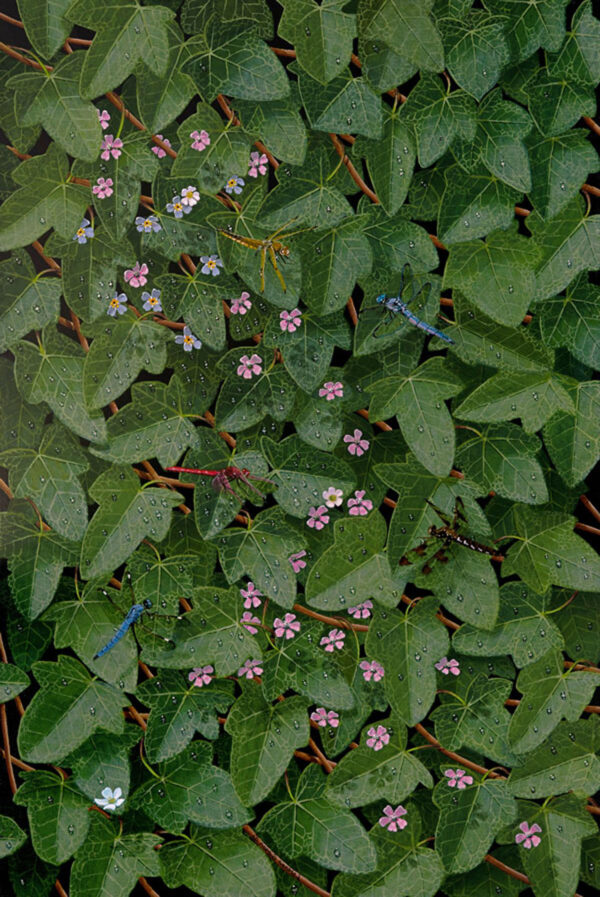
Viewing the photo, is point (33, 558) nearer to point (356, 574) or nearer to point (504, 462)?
point (356, 574)

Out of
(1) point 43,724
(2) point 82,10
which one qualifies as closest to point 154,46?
(2) point 82,10

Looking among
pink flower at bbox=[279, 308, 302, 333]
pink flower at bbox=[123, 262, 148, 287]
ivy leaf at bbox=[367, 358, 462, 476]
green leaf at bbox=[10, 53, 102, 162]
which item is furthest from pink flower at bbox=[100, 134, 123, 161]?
ivy leaf at bbox=[367, 358, 462, 476]

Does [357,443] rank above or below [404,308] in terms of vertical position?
below

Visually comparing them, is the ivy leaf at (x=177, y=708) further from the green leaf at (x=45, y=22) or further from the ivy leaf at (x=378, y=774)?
the green leaf at (x=45, y=22)

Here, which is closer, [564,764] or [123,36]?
[123,36]

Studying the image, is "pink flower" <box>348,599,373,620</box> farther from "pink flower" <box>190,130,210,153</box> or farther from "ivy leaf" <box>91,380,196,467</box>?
"pink flower" <box>190,130,210,153</box>

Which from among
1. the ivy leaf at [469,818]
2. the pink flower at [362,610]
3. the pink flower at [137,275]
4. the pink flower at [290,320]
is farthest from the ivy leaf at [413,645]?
the pink flower at [137,275]

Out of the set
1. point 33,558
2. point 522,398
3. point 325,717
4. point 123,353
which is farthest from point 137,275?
point 325,717
